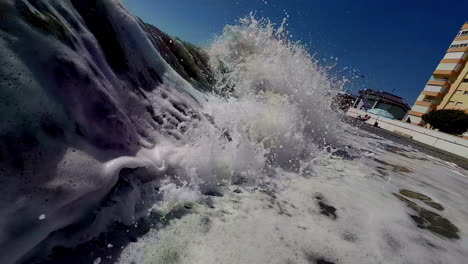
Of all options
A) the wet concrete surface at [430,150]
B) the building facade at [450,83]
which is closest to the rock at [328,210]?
the wet concrete surface at [430,150]

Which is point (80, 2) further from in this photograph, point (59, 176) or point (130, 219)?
point (130, 219)

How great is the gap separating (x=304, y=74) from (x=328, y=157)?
2.14 metres

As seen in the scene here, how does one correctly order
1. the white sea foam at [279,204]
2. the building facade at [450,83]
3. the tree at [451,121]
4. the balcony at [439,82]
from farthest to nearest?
the balcony at [439,82] < the building facade at [450,83] < the tree at [451,121] < the white sea foam at [279,204]

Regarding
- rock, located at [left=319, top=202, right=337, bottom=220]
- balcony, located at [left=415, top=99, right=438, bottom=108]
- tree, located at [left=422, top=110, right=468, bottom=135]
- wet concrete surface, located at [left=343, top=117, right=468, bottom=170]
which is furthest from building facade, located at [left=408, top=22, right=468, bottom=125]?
rock, located at [left=319, top=202, right=337, bottom=220]

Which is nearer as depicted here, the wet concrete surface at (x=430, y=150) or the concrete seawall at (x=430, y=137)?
the wet concrete surface at (x=430, y=150)

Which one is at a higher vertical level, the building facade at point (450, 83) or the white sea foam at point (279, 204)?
the building facade at point (450, 83)

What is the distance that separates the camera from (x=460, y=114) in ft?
94.5

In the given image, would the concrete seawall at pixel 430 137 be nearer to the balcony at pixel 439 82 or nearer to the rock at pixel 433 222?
the balcony at pixel 439 82

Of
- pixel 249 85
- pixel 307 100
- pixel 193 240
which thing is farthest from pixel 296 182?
pixel 249 85

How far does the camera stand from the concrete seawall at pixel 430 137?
1953 cm

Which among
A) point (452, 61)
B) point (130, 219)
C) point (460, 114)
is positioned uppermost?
point (452, 61)

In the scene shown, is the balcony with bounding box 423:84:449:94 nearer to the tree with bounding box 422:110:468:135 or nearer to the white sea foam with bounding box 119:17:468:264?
the tree with bounding box 422:110:468:135

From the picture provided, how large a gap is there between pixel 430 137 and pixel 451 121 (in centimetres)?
919

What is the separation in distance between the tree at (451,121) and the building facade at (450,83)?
9.33 metres
